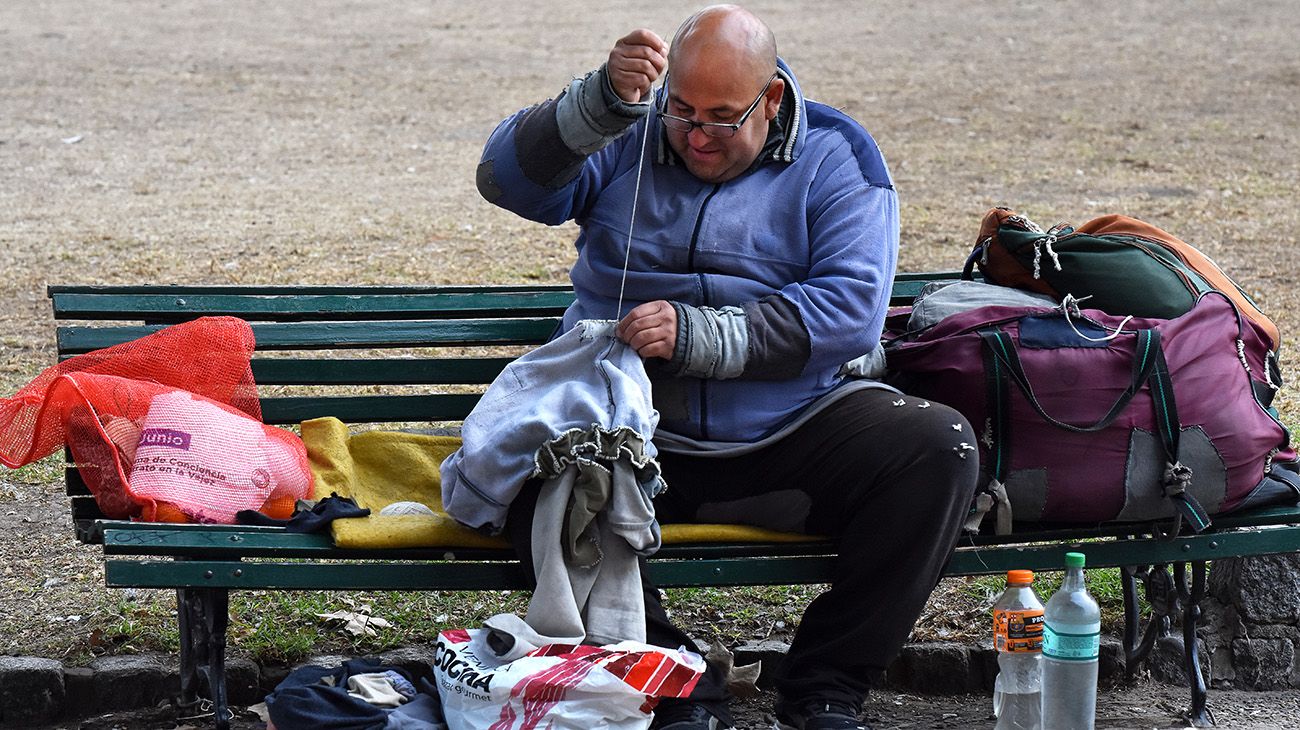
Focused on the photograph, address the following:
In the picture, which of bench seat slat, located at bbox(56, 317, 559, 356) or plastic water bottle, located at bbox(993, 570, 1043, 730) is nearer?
plastic water bottle, located at bbox(993, 570, 1043, 730)

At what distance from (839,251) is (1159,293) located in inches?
32.1

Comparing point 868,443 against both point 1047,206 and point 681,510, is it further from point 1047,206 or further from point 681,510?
point 1047,206

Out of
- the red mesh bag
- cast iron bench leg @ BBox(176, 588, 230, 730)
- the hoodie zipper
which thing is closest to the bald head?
the hoodie zipper

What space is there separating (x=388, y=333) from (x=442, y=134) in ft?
24.2

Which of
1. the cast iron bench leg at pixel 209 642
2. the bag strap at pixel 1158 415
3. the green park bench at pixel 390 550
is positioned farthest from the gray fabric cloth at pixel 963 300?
the cast iron bench leg at pixel 209 642

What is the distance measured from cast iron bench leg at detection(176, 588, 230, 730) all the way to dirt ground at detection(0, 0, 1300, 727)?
58 centimetres

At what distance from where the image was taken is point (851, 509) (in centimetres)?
329

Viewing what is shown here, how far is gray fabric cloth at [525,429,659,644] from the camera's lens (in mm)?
3061

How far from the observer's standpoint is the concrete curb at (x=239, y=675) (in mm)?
3557

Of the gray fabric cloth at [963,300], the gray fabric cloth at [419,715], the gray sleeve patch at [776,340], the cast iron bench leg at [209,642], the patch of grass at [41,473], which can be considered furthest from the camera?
the patch of grass at [41,473]

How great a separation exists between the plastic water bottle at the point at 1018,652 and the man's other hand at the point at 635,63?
1.34 m

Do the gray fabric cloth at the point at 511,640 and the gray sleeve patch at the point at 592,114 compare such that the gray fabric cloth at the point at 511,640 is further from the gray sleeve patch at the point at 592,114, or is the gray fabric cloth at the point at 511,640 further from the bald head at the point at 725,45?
the bald head at the point at 725,45

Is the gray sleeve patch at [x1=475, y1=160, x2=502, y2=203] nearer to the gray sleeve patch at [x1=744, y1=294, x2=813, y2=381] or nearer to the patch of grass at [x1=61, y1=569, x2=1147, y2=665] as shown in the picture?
the gray sleeve patch at [x1=744, y1=294, x2=813, y2=381]

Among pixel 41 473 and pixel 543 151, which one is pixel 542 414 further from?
pixel 41 473
